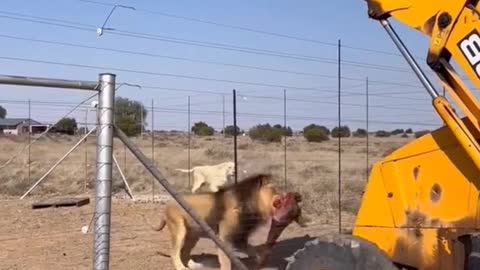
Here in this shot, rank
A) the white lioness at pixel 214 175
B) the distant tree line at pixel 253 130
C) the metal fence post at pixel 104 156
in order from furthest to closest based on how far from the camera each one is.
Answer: the distant tree line at pixel 253 130
the white lioness at pixel 214 175
the metal fence post at pixel 104 156

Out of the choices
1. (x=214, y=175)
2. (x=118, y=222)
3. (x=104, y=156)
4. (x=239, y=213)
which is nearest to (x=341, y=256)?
(x=104, y=156)

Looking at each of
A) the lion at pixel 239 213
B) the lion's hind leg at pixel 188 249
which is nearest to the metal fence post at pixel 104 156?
the lion at pixel 239 213

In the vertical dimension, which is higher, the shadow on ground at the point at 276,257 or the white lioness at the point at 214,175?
the white lioness at the point at 214,175

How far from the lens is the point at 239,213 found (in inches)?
364

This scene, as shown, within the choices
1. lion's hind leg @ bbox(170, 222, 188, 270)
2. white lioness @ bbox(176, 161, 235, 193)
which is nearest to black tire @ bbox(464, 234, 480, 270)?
lion's hind leg @ bbox(170, 222, 188, 270)

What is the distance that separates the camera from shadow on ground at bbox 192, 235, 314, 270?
9664 millimetres

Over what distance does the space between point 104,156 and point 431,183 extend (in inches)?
90.3

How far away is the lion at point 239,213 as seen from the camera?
915 cm

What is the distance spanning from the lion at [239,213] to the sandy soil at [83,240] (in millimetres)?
211

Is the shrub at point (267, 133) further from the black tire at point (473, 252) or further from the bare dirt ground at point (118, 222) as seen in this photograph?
the black tire at point (473, 252)

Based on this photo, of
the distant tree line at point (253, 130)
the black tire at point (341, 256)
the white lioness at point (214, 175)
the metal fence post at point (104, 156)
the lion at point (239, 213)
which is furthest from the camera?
the distant tree line at point (253, 130)

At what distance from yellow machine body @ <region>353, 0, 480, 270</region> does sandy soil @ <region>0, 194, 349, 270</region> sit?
12.8 ft

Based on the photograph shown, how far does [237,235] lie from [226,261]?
1.75 feet

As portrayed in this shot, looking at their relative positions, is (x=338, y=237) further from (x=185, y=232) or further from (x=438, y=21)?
(x=185, y=232)
